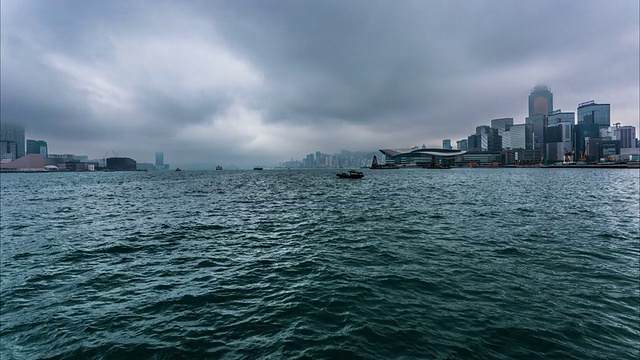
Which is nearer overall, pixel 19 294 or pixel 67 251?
pixel 19 294

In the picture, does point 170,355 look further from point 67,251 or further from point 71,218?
point 71,218

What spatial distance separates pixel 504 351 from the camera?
8.15 metres

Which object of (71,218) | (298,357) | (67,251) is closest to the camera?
(298,357)

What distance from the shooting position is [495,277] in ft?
44.2

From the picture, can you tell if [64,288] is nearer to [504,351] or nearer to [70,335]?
[70,335]

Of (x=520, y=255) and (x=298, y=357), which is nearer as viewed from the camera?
(x=298, y=357)

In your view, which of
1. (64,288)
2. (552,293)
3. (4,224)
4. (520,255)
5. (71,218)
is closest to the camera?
(552,293)

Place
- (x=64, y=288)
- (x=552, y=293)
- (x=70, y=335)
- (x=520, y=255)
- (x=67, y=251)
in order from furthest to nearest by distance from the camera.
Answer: (x=67, y=251), (x=520, y=255), (x=64, y=288), (x=552, y=293), (x=70, y=335)

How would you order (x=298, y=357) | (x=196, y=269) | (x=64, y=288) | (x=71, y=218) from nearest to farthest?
(x=298, y=357), (x=64, y=288), (x=196, y=269), (x=71, y=218)

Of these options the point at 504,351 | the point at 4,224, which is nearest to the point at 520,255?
the point at 504,351

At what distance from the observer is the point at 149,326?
9.68 m

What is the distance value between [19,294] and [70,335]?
601cm

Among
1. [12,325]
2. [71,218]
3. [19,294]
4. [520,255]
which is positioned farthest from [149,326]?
[71,218]

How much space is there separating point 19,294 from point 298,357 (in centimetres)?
1362
